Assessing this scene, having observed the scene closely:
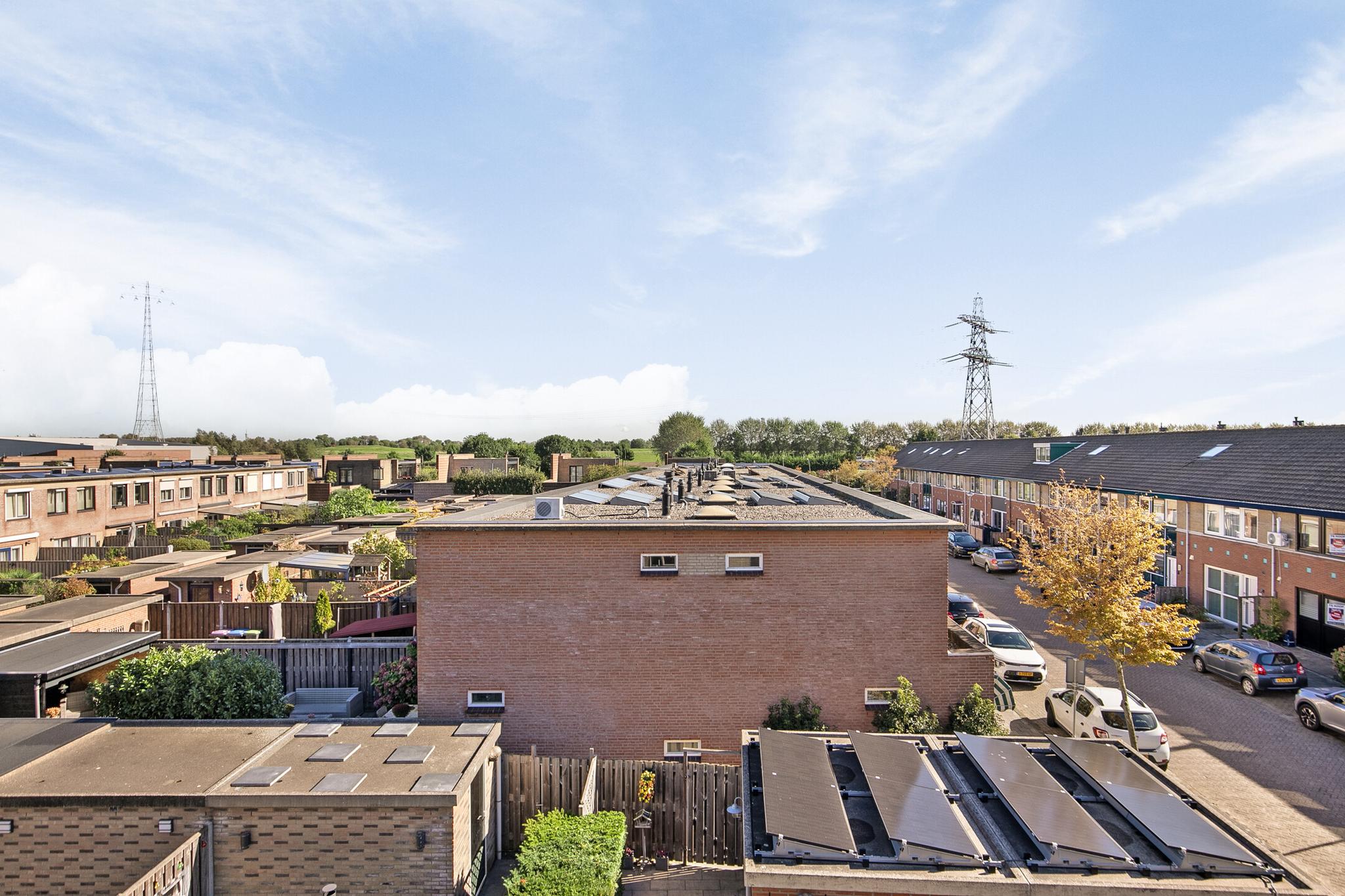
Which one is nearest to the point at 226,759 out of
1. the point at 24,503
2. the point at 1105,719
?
the point at 1105,719

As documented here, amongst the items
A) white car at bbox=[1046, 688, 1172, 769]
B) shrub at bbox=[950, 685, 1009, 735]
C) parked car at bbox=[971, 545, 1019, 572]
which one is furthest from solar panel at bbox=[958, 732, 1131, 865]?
parked car at bbox=[971, 545, 1019, 572]

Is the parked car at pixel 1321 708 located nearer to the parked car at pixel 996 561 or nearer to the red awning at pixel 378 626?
the parked car at pixel 996 561

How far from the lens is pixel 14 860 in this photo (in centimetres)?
853

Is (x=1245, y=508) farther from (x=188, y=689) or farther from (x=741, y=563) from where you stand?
(x=188, y=689)

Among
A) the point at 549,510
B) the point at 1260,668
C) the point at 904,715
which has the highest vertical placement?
the point at 549,510

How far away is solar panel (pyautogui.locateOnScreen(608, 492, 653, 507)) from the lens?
59.4 ft

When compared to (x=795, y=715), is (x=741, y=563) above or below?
above

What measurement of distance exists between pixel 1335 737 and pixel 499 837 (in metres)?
19.5

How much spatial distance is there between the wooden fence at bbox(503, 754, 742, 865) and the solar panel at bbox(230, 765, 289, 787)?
341cm

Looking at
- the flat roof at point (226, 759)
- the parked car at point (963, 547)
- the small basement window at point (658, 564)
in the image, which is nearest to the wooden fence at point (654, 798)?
the flat roof at point (226, 759)

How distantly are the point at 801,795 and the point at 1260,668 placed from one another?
17945 millimetres

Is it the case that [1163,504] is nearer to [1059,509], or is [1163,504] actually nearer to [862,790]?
[1059,509]

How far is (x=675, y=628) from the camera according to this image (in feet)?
42.3

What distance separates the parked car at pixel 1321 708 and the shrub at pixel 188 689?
2380cm
